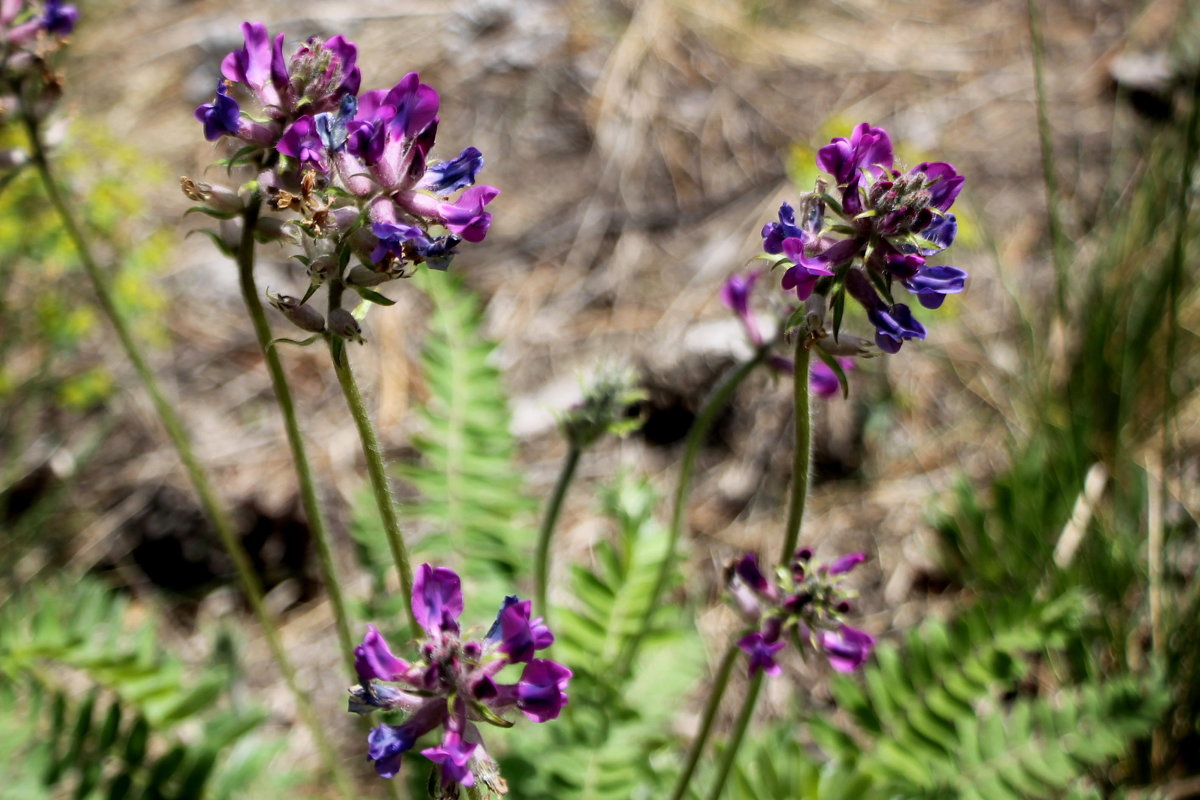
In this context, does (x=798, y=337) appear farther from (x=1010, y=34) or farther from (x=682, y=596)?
(x=1010, y=34)

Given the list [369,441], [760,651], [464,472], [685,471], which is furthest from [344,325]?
[464,472]

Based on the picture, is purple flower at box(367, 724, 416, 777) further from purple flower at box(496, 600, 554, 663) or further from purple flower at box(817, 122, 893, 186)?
purple flower at box(817, 122, 893, 186)

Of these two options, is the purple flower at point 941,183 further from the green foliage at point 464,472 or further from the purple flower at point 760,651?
the green foliage at point 464,472

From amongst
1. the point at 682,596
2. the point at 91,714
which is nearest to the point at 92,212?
the point at 91,714

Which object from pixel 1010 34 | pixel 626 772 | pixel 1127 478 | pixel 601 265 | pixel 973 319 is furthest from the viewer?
pixel 1010 34

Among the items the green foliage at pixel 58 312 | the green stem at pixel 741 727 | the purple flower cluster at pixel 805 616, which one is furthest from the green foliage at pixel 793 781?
the green foliage at pixel 58 312
